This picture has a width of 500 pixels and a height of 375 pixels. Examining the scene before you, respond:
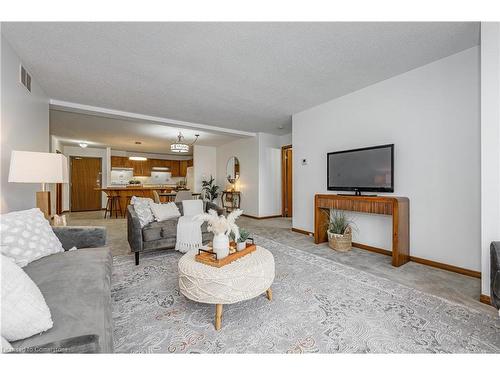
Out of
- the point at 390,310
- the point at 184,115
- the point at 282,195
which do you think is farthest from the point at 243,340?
the point at 282,195

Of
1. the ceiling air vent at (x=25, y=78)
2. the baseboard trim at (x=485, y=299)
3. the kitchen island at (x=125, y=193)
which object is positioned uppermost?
the ceiling air vent at (x=25, y=78)

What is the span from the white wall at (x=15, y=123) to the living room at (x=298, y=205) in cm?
3

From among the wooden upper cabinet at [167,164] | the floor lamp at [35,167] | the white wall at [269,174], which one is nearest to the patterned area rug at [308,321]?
the floor lamp at [35,167]

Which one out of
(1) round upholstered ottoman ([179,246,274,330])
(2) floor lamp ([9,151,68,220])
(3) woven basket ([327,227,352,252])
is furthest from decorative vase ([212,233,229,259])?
(3) woven basket ([327,227,352,252])

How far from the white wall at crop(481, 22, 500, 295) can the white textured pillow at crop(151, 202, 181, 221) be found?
357cm

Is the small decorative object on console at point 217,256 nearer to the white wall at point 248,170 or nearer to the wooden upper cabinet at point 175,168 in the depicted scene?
the white wall at point 248,170

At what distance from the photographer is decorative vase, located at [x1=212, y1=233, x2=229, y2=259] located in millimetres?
1794

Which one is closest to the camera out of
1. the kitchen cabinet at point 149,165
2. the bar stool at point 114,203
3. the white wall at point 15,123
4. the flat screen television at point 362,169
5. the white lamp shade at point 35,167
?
the white lamp shade at point 35,167

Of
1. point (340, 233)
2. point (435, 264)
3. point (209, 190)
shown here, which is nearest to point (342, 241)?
point (340, 233)

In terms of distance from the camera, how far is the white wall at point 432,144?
8.10ft

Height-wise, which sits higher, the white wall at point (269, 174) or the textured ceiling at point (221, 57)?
the textured ceiling at point (221, 57)

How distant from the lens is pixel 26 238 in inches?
67.4

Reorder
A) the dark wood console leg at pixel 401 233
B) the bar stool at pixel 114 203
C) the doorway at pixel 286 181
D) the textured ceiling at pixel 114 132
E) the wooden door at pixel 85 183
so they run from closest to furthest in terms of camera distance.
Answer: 1. the dark wood console leg at pixel 401 233
2. the textured ceiling at pixel 114 132
3. the doorway at pixel 286 181
4. the bar stool at pixel 114 203
5. the wooden door at pixel 85 183

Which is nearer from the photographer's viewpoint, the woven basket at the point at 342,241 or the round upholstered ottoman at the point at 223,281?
the round upholstered ottoman at the point at 223,281
